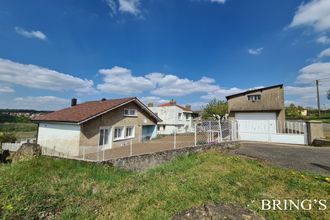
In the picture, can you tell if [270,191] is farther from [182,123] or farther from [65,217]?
[182,123]

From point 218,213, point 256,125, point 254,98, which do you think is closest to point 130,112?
point 256,125

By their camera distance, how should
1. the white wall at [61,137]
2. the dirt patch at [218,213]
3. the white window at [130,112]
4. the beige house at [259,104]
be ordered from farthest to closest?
the white window at [130,112], the beige house at [259,104], the white wall at [61,137], the dirt patch at [218,213]

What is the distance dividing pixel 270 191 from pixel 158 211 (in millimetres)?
3217

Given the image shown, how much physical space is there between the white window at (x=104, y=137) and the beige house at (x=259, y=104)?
13.9 meters

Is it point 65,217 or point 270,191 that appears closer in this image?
point 65,217

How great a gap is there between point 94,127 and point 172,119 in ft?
72.2

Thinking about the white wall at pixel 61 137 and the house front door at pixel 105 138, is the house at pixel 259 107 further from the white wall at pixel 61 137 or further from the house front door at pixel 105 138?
the white wall at pixel 61 137

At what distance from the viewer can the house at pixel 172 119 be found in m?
36.0

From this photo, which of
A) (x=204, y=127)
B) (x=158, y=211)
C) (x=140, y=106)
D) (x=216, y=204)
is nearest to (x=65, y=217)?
(x=158, y=211)

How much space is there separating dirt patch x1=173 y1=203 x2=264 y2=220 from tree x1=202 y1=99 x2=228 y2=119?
35.5m

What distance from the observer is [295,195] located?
4770 mm

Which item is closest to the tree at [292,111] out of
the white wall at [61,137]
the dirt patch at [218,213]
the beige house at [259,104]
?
the beige house at [259,104]

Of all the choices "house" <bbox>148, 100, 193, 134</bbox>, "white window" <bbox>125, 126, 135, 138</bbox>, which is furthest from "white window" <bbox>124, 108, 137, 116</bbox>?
"house" <bbox>148, 100, 193, 134</bbox>

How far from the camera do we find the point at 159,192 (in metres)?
5.48
